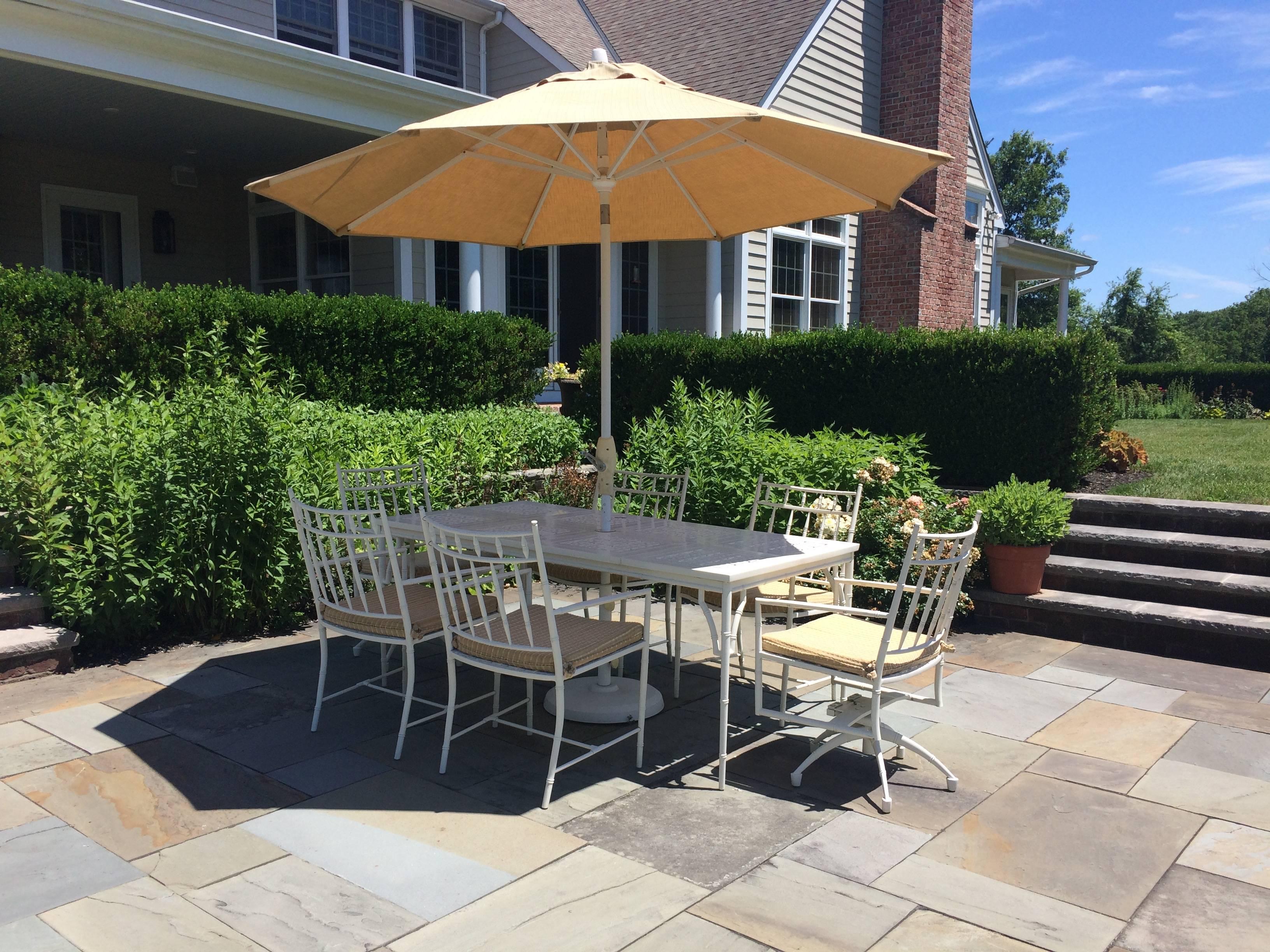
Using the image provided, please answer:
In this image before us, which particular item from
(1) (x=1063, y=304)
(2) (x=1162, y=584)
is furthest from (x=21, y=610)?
(1) (x=1063, y=304)

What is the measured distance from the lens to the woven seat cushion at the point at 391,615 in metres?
4.29

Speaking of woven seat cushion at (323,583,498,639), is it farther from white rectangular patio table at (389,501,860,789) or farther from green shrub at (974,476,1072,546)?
green shrub at (974,476,1072,546)

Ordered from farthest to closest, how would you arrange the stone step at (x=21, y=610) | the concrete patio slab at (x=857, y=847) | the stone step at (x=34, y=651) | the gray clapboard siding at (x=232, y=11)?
the gray clapboard siding at (x=232, y=11) < the stone step at (x=21, y=610) < the stone step at (x=34, y=651) < the concrete patio slab at (x=857, y=847)

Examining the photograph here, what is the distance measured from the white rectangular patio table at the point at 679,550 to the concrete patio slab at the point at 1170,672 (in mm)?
2206

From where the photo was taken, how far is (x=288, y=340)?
333 inches

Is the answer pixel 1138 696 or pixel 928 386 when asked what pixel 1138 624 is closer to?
pixel 1138 696

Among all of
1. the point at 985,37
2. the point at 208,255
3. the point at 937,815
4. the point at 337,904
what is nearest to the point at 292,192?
the point at 337,904

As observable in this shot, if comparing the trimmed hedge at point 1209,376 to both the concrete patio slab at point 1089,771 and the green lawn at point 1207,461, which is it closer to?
the green lawn at point 1207,461

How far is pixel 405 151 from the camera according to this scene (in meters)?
4.83

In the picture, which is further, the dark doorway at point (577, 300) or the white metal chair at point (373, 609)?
the dark doorway at point (577, 300)

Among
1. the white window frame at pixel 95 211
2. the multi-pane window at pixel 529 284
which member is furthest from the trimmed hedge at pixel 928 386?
the white window frame at pixel 95 211

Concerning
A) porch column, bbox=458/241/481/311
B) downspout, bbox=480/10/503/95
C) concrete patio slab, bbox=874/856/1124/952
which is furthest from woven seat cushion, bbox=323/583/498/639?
downspout, bbox=480/10/503/95

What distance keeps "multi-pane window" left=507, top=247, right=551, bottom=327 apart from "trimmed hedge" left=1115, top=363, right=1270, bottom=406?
38.6 ft

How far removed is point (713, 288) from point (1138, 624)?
780cm
